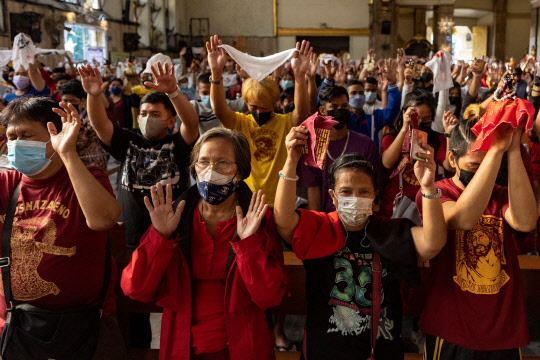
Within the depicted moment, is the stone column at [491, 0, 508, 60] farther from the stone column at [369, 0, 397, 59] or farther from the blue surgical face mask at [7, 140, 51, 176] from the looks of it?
the blue surgical face mask at [7, 140, 51, 176]

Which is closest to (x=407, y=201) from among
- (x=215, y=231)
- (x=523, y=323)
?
(x=523, y=323)

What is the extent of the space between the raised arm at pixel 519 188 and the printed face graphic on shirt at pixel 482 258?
0.45 ft

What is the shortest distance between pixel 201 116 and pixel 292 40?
23.1 m

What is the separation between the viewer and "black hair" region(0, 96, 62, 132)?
203cm

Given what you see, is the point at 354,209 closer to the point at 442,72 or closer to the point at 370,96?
the point at 442,72

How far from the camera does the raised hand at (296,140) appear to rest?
1895 millimetres

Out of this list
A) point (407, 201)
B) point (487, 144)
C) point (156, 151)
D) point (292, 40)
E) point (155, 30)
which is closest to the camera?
point (487, 144)

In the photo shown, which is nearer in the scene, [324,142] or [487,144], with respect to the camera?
[487,144]

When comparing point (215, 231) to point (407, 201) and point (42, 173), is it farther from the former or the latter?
point (407, 201)

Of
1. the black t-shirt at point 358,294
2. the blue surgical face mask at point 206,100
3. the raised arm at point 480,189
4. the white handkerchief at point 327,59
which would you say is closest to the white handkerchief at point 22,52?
the blue surgical face mask at point 206,100

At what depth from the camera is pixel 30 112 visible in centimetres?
203

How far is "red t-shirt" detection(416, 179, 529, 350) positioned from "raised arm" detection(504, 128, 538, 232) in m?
0.13

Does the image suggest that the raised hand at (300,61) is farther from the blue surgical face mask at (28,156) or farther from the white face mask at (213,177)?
the blue surgical face mask at (28,156)

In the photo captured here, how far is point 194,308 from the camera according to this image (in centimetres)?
200
